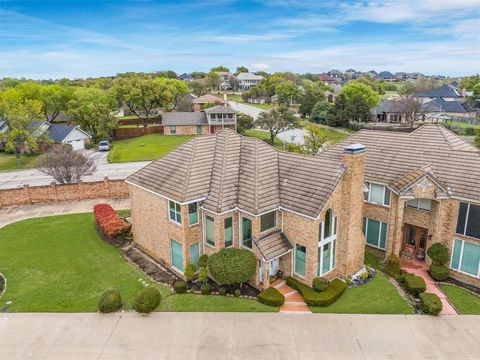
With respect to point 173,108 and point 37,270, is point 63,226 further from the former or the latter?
point 173,108

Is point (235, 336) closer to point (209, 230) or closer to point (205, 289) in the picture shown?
point (205, 289)

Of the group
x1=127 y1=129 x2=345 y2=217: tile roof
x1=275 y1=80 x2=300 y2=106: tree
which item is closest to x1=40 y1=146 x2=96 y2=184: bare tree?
x1=127 y1=129 x2=345 y2=217: tile roof

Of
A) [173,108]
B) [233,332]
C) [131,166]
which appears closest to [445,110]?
[173,108]

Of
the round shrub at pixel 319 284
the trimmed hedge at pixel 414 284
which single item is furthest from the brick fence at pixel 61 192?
the trimmed hedge at pixel 414 284

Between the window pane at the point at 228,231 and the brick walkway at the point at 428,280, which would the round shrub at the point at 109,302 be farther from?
the brick walkway at the point at 428,280

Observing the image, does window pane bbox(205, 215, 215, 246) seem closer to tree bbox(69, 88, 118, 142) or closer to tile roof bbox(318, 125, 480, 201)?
tile roof bbox(318, 125, 480, 201)

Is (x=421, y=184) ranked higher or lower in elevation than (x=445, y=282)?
higher
